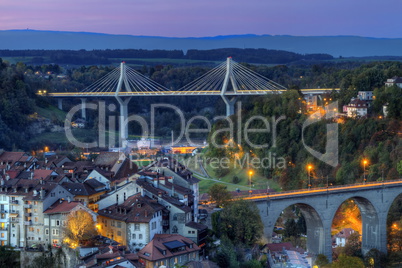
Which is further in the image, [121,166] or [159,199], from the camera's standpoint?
[121,166]

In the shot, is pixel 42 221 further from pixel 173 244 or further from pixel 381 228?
pixel 381 228

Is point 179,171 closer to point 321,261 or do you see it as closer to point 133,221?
point 133,221

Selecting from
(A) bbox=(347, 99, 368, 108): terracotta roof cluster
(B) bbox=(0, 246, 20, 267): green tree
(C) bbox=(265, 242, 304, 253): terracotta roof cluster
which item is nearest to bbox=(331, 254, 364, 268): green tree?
(C) bbox=(265, 242, 304, 253): terracotta roof cluster

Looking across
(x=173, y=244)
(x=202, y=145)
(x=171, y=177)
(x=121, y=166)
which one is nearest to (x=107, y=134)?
(x=202, y=145)

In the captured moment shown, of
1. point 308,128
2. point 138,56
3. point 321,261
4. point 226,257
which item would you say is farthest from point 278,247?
point 138,56

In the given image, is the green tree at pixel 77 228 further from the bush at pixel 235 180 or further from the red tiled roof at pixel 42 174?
the bush at pixel 235 180

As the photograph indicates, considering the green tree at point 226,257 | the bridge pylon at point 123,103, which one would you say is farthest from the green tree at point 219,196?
the bridge pylon at point 123,103
